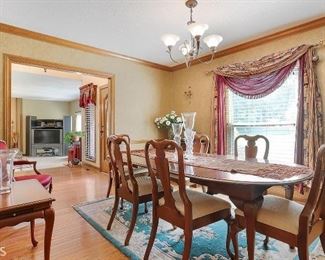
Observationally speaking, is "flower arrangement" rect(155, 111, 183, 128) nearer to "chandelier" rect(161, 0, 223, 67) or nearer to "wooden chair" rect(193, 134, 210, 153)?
"wooden chair" rect(193, 134, 210, 153)

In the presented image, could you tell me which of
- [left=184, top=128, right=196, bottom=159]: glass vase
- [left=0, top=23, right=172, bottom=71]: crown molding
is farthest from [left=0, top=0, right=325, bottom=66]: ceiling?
[left=184, top=128, right=196, bottom=159]: glass vase

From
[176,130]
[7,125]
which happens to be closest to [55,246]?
[176,130]

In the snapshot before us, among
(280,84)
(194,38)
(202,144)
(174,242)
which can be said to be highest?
(194,38)

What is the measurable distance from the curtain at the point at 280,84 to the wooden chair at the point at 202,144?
873 mm

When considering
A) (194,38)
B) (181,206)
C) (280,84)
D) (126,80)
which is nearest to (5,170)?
(181,206)

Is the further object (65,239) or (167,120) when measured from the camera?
(167,120)

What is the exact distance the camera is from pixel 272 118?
11.3 feet

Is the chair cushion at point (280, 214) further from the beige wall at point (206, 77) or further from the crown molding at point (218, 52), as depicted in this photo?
the crown molding at point (218, 52)

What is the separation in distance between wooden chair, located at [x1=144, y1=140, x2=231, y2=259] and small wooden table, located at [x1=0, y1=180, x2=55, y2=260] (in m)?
0.76

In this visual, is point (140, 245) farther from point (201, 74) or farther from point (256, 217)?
point (201, 74)

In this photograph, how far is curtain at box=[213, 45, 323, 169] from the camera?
290 cm

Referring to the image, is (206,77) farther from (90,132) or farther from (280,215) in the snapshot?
(90,132)

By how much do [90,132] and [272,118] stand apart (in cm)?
457

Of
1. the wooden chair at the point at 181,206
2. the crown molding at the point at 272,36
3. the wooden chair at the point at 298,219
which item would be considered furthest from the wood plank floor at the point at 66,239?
the crown molding at the point at 272,36
